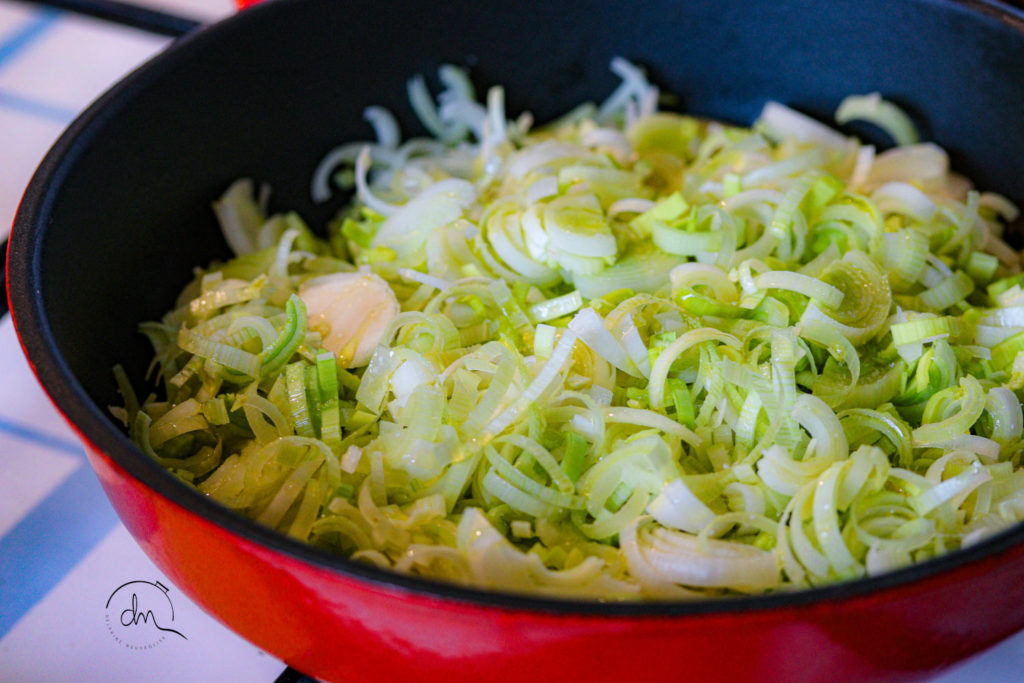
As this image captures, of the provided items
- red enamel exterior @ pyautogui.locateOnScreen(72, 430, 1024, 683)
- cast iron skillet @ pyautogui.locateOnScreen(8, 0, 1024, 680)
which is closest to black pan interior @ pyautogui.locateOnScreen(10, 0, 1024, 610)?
cast iron skillet @ pyautogui.locateOnScreen(8, 0, 1024, 680)

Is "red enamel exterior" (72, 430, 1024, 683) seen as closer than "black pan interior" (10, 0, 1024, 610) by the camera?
Yes

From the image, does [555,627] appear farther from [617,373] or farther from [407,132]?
[407,132]

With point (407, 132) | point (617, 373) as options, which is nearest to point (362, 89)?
point (407, 132)

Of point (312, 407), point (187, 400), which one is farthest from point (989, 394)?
point (187, 400)

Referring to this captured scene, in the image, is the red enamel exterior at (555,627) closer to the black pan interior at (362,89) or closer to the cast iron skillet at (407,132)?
the cast iron skillet at (407,132)

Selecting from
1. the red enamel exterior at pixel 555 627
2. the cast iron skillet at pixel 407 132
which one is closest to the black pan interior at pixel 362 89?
the cast iron skillet at pixel 407 132

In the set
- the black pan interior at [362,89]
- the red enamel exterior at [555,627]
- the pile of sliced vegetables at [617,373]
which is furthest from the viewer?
the black pan interior at [362,89]

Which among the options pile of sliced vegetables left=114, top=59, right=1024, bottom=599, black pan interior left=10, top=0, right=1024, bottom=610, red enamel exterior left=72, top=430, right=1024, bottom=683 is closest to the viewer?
red enamel exterior left=72, top=430, right=1024, bottom=683

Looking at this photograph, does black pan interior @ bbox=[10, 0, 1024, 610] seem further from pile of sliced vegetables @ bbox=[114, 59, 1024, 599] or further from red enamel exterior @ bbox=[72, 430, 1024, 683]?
red enamel exterior @ bbox=[72, 430, 1024, 683]
